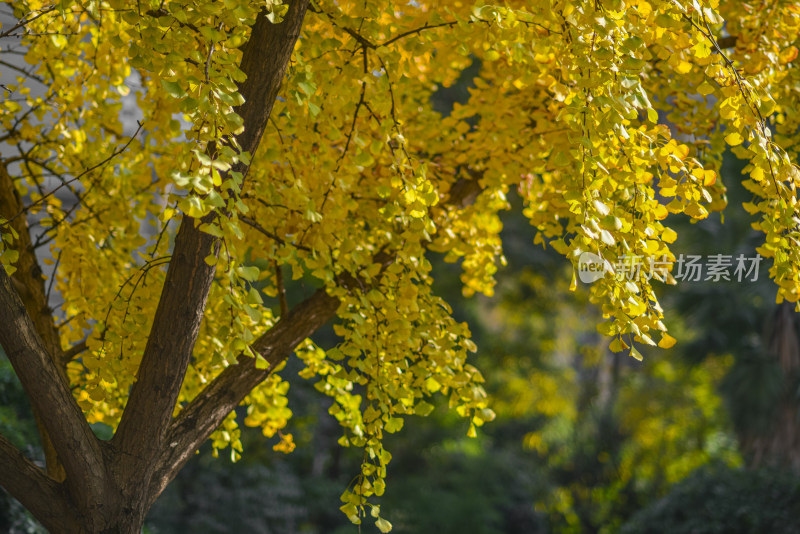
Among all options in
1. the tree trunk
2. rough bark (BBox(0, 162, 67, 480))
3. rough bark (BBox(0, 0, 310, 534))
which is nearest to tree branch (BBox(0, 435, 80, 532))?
rough bark (BBox(0, 0, 310, 534))

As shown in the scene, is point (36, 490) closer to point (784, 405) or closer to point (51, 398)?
point (51, 398)

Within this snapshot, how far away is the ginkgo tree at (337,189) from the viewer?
46.2 inches

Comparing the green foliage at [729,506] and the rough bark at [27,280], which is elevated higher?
the rough bark at [27,280]

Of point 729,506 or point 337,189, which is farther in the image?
point 729,506

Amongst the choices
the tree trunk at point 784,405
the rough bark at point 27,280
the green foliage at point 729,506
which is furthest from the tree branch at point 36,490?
the tree trunk at point 784,405

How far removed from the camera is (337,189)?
1576 mm

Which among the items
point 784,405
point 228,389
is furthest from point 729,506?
point 228,389

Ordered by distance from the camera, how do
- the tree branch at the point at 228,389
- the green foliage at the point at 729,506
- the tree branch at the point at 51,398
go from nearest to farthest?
1. the tree branch at the point at 51,398
2. the tree branch at the point at 228,389
3. the green foliage at the point at 729,506

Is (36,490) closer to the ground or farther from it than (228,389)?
closer to the ground

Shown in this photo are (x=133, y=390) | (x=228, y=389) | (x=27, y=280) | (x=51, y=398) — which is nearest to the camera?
(x=51, y=398)

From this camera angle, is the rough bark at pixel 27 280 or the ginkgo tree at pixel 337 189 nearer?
the ginkgo tree at pixel 337 189

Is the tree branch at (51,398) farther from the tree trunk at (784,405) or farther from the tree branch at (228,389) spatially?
the tree trunk at (784,405)

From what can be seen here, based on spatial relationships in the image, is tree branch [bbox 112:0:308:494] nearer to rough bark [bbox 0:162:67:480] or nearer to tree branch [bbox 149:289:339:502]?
tree branch [bbox 149:289:339:502]

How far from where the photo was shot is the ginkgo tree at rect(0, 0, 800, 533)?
1174 mm
